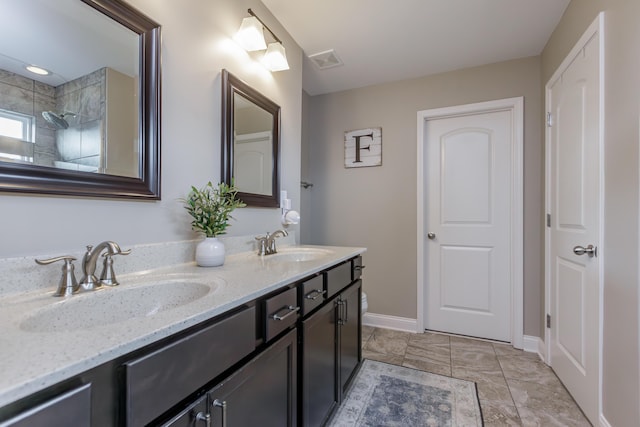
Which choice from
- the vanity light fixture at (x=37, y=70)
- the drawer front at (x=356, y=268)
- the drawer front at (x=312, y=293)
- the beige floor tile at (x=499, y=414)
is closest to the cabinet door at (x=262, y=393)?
the drawer front at (x=312, y=293)

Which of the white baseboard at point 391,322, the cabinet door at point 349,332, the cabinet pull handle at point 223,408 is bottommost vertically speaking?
the white baseboard at point 391,322

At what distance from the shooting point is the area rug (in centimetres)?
151

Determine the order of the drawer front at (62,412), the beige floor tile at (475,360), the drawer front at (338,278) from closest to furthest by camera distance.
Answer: the drawer front at (62,412) < the drawer front at (338,278) < the beige floor tile at (475,360)

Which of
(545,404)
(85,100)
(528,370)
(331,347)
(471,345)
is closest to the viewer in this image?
(85,100)

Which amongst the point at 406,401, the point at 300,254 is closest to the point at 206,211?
the point at 300,254

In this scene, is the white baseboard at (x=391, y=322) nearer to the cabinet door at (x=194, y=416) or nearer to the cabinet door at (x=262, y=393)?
the cabinet door at (x=262, y=393)

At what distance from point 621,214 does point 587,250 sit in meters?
0.32

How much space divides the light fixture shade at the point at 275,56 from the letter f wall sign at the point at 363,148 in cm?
127

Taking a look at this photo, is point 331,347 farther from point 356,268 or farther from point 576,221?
point 576,221

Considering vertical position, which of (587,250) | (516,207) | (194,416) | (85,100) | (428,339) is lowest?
(428,339)

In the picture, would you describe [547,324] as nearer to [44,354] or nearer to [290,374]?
[290,374]

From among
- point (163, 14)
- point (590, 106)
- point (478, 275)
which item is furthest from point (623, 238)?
point (163, 14)

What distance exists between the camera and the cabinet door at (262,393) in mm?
737

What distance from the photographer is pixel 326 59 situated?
2.42 meters
